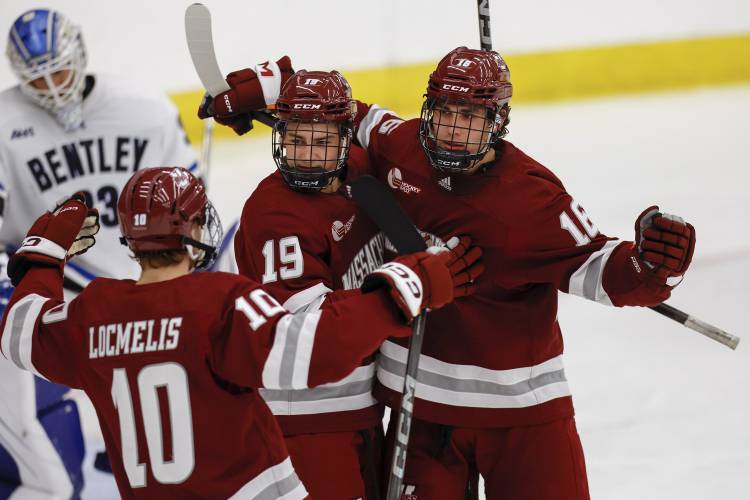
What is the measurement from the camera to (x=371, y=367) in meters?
2.22

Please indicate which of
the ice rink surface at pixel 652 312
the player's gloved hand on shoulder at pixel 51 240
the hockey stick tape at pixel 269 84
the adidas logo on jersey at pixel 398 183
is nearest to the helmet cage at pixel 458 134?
the adidas logo on jersey at pixel 398 183

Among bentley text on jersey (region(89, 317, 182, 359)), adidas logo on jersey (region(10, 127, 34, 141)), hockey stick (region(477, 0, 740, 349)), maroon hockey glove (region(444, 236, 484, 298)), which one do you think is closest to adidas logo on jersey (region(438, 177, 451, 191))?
maroon hockey glove (region(444, 236, 484, 298))

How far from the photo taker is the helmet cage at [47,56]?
10.2 feet

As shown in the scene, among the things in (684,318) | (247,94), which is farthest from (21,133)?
(684,318)

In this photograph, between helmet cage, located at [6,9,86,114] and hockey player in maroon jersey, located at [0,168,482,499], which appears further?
helmet cage, located at [6,9,86,114]

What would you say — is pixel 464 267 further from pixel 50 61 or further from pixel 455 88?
pixel 50 61

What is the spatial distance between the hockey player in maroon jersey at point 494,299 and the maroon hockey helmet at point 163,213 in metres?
0.52

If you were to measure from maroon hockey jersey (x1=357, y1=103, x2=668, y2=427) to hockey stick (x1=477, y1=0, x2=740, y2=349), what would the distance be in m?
0.20

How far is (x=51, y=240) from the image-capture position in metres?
1.98

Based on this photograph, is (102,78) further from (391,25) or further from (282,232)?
(391,25)

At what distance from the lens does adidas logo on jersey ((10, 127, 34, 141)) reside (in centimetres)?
317

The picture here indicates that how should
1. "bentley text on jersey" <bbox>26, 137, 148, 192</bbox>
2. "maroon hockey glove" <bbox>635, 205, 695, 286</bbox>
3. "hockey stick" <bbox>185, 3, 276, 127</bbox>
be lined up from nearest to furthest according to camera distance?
"maroon hockey glove" <bbox>635, 205, 695, 286</bbox> → "hockey stick" <bbox>185, 3, 276, 127</bbox> → "bentley text on jersey" <bbox>26, 137, 148, 192</bbox>

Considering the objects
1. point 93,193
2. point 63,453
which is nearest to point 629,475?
point 63,453

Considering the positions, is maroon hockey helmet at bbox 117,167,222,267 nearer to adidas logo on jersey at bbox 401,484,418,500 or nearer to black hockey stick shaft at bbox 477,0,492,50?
adidas logo on jersey at bbox 401,484,418,500
